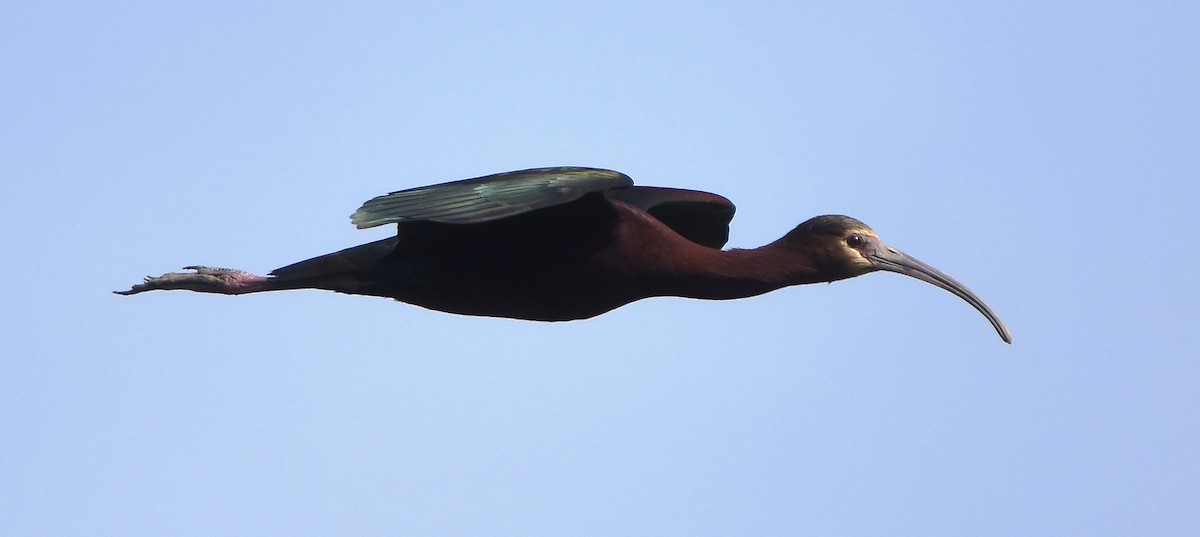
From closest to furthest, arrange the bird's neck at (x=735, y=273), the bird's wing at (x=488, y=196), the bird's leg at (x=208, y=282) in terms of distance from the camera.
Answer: the bird's wing at (x=488, y=196), the bird's neck at (x=735, y=273), the bird's leg at (x=208, y=282)

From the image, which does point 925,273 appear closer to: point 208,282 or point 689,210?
point 689,210

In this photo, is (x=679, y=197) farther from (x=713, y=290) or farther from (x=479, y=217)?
(x=479, y=217)

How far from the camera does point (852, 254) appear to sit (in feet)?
36.4

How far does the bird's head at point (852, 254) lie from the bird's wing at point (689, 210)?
127 cm

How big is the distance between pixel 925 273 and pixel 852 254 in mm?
565

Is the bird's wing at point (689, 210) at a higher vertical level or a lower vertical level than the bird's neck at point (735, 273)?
higher

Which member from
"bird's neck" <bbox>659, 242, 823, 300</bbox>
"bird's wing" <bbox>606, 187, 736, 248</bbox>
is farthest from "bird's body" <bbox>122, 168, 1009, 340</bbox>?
"bird's wing" <bbox>606, 187, 736, 248</bbox>

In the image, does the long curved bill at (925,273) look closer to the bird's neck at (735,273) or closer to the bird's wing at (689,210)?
the bird's neck at (735,273)

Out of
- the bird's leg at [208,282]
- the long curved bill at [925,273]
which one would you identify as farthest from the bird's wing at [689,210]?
the bird's leg at [208,282]

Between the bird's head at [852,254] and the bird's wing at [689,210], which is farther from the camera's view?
the bird's wing at [689,210]

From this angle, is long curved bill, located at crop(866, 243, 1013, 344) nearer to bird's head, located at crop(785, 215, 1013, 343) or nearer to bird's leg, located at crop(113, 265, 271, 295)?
bird's head, located at crop(785, 215, 1013, 343)

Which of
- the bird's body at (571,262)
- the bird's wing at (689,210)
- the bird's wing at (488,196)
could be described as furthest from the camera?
the bird's wing at (689,210)

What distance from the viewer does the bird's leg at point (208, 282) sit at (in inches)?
458

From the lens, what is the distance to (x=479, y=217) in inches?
372
